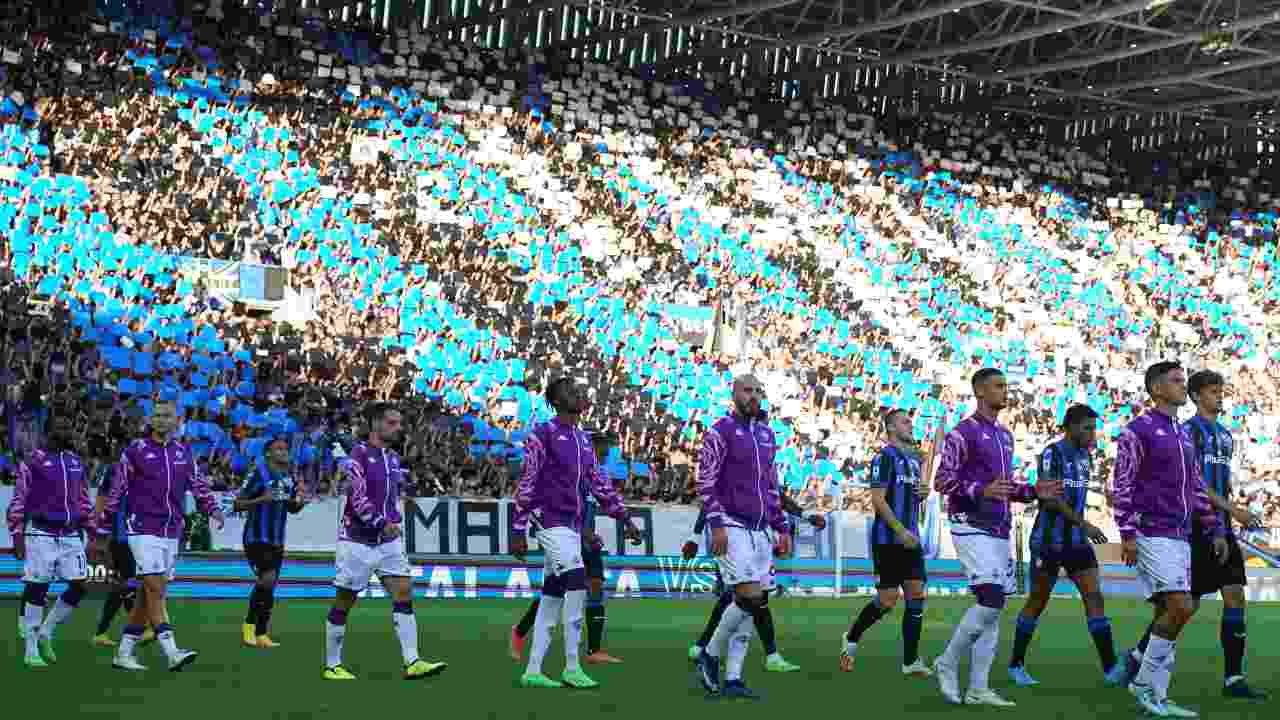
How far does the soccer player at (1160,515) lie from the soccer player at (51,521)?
26.4ft

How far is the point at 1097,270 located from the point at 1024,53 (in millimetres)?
5552

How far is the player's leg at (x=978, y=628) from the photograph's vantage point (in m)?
10.9

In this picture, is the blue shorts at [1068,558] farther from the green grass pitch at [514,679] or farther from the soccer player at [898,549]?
the soccer player at [898,549]

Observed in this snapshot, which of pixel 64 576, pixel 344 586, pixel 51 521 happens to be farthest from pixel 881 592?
pixel 51 521

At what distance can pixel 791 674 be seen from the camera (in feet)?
44.7

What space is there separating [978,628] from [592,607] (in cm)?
497

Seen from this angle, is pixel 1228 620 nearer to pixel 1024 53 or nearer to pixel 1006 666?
pixel 1006 666

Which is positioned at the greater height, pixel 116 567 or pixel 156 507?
pixel 156 507

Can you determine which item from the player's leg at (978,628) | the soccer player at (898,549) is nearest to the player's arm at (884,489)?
the soccer player at (898,549)

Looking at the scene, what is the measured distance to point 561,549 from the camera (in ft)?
38.9

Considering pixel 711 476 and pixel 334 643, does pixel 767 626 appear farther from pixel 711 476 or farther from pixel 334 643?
pixel 334 643

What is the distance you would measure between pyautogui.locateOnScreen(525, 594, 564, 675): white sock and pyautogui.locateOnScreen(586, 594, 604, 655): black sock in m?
2.69

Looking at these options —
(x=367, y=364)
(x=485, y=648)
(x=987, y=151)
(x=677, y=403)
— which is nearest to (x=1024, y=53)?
(x=987, y=151)

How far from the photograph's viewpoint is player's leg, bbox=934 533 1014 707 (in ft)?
35.9
